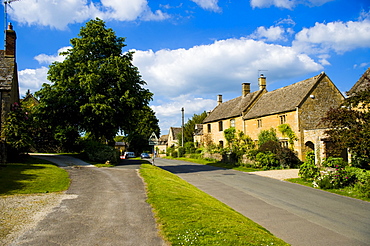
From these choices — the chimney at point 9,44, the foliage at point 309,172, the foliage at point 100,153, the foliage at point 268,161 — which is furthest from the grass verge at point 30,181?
the foliage at point 268,161

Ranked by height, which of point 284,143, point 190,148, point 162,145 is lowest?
point 190,148

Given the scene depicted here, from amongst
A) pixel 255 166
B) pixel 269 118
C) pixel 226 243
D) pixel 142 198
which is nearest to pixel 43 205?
pixel 142 198

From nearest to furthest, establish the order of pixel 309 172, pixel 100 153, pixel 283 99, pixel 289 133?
Answer: pixel 309 172, pixel 100 153, pixel 289 133, pixel 283 99

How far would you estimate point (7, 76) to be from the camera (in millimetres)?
22844

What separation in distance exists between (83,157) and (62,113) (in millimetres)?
4462

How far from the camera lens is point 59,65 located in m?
24.8

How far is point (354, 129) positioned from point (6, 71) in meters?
24.9

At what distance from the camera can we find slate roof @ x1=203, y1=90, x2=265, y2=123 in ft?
Result: 134

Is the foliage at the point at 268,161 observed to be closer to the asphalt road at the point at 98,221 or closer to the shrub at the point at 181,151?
the asphalt road at the point at 98,221

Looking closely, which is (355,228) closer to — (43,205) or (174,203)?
(174,203)

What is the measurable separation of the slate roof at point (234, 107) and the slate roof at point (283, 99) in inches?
49.6

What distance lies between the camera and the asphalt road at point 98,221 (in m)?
6.36

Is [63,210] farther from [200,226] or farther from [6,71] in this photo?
[6,71]

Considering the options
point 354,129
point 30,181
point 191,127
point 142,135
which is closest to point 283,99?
point 354,129
